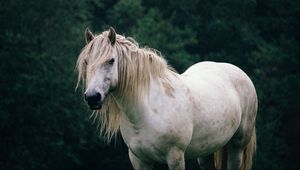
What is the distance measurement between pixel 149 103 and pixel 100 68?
647 millimetres

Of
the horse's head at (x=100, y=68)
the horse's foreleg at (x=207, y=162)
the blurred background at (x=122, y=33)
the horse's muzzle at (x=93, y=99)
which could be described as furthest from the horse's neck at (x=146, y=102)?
the blurred background at (x=122, y=33)

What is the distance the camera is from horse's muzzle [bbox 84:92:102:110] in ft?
14.0

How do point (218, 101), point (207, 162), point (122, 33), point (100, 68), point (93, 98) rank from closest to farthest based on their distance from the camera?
point (93, 98)
point (100, 68)
point (218, 101)
point (207, 162)
point (122, 33)

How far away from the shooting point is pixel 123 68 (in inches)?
183

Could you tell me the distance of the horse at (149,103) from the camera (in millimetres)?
4500

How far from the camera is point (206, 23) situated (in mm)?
27750

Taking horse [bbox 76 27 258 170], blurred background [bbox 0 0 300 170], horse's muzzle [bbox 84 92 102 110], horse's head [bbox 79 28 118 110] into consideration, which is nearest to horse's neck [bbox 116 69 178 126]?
horse [bbox 76 27 258 170]

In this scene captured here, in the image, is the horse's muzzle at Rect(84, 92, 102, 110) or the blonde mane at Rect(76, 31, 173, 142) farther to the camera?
the blonde mane at Rect(76, 31, 173, 142)

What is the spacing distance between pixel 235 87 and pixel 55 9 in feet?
61.4

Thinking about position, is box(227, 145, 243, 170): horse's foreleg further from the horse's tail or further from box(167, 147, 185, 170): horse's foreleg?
box(167, 147, 185, 170): horse's foreleg

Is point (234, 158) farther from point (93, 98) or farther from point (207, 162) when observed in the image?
point (93, 98)

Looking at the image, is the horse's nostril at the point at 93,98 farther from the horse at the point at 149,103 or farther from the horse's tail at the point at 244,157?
the horse's tail at the point at 244,157

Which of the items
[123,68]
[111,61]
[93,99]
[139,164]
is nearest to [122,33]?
[139,164]

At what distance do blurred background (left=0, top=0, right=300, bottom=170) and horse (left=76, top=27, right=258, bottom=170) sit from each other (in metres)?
15.6
